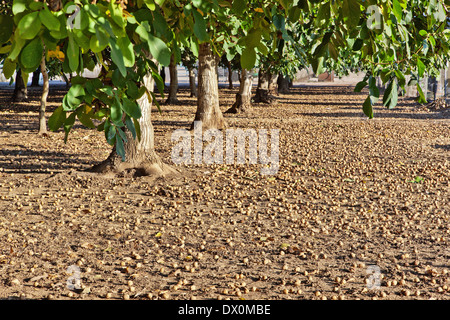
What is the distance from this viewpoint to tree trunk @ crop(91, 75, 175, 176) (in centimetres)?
900

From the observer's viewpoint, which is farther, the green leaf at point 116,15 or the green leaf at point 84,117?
the green leaf at point 84,117

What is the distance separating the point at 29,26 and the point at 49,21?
67mm

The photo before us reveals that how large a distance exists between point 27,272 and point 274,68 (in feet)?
61.1

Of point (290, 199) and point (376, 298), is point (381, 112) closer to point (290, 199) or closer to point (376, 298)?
point (290, 199)

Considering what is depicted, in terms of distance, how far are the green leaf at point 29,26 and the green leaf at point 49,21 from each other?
0.02 metres

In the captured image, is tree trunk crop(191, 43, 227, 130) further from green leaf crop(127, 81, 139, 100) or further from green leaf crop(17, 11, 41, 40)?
green leaf crop(17, 11, 41, 40)

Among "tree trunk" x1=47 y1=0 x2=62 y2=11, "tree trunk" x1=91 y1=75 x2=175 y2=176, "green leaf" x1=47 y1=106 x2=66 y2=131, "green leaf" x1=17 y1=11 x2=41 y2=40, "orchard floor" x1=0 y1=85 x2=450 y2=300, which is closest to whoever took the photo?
"green leaf" x1=17 y1=11 x2=41 y2=40

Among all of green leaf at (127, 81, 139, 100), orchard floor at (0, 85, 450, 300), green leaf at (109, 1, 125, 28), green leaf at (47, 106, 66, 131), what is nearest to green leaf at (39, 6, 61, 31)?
green leaf at (109, 1, 125, 28)

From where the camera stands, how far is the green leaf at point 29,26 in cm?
171

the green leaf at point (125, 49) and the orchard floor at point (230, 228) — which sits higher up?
the green leaf at point (125, 49)

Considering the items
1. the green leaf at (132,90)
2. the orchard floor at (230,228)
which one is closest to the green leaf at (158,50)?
the green leaf at (132,90)

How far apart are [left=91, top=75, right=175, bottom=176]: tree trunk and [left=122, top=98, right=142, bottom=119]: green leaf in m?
6.48

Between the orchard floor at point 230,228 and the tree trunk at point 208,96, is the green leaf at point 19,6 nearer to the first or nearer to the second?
the orchard floor at point 230,228

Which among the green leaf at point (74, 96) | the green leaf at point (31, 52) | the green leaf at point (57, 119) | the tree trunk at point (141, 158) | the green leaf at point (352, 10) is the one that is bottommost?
the tree trunk at point (141, 158)
